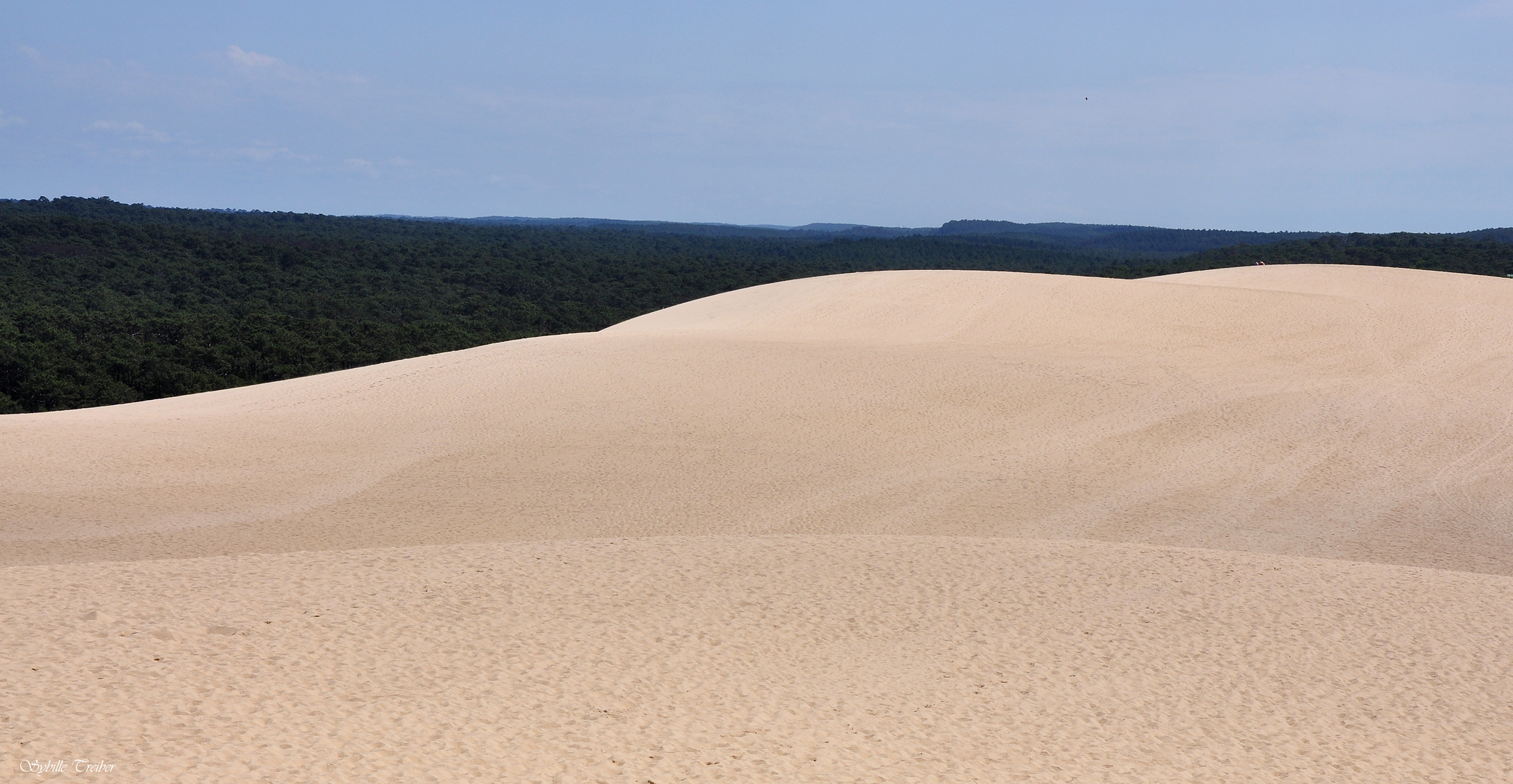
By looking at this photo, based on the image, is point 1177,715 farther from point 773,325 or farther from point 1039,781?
point 773,325

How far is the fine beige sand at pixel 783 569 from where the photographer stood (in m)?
5.07

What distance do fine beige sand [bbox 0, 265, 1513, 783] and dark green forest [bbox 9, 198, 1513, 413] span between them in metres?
→ 20.6

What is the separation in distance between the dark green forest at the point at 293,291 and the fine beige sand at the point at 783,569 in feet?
67.7

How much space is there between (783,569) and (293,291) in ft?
228

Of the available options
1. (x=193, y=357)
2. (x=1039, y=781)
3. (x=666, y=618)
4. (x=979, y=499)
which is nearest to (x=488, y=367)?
(x=979, y=499)

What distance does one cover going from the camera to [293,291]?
70000 mm

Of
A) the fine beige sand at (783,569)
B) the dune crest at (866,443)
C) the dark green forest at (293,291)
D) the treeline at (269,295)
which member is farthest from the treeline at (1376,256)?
the fine beige sand at (783,569)

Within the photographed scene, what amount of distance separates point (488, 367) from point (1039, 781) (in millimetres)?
14872

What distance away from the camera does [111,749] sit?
4.58m

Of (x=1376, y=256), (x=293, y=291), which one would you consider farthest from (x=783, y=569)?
(x=1376, y=256)

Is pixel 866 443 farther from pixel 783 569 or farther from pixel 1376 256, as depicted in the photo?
pixel 1376 256

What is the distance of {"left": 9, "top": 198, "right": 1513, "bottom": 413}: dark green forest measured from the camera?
35938 mm

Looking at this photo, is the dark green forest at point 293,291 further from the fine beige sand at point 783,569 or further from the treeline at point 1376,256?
the fine beige sand at point 783,569

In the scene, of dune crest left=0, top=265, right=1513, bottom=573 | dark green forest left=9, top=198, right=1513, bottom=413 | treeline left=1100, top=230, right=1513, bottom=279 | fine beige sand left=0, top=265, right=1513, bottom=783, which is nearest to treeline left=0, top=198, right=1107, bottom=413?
dark green forest left=9, top=198, right=1513, bottom=413
